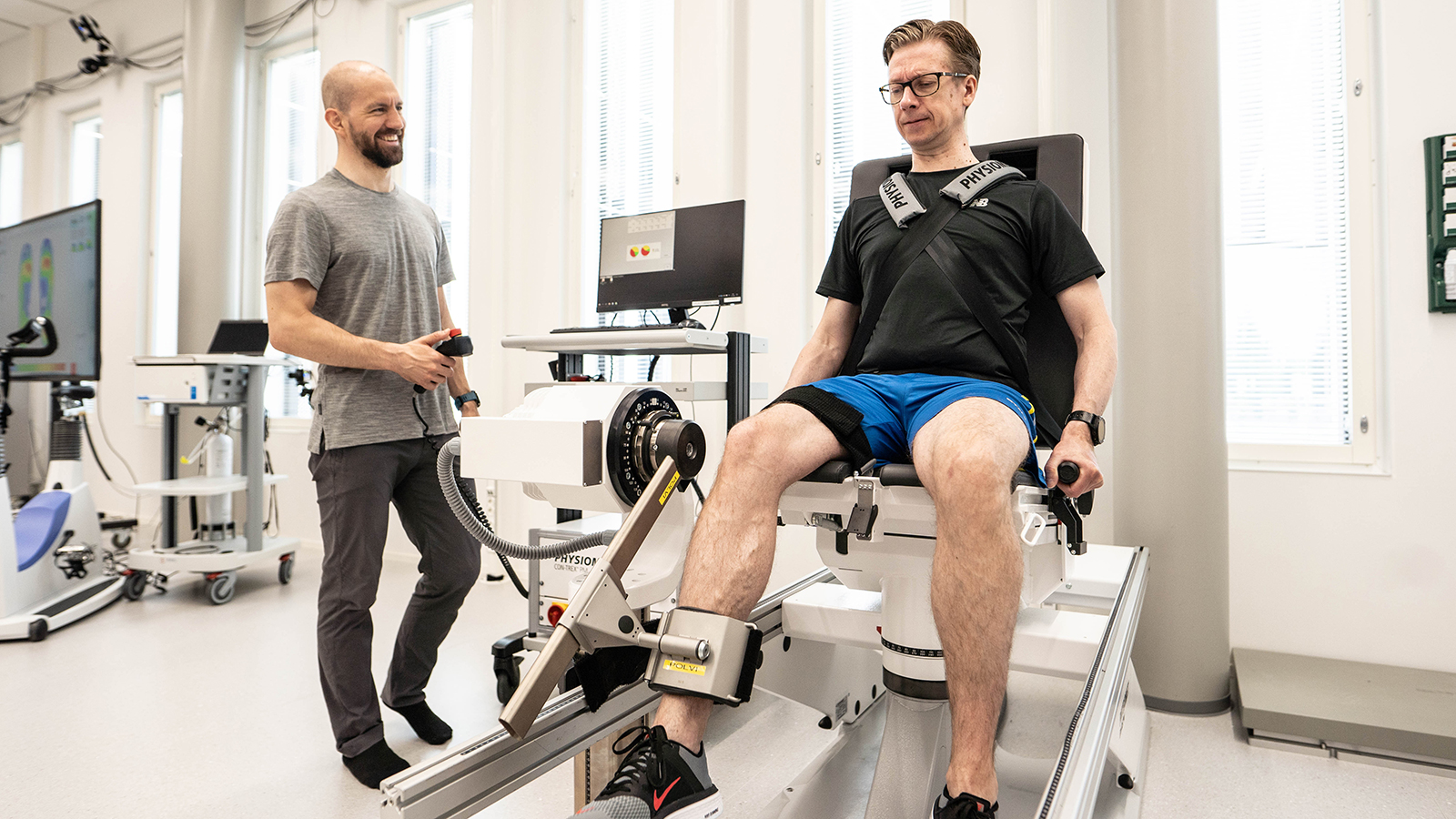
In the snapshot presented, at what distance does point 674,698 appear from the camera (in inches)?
39.9

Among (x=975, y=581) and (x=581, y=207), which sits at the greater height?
(x=581, y=207)

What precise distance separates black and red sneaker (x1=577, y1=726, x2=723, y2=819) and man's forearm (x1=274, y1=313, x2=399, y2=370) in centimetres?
102

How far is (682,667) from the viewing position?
39.7 inches

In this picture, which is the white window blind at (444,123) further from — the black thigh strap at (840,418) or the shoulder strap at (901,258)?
the black thigh strap at (840,418)

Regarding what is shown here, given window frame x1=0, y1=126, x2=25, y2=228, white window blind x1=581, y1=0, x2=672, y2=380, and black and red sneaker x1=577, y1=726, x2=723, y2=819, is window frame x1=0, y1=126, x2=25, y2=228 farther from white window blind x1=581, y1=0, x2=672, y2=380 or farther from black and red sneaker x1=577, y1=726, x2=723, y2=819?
black and red sneaker x1=577, y1=726, x2=723, y2=819

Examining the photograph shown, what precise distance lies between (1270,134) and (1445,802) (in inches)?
73.3

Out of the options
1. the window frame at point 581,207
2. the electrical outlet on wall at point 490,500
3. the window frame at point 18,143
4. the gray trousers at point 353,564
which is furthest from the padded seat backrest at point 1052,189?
the window frame at point 18,143

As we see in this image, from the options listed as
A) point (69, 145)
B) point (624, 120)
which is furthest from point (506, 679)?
point (69, 145)

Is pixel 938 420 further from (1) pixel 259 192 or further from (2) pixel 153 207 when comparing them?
(2) pixel 153 207

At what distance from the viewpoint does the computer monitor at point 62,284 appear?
3.18 metres

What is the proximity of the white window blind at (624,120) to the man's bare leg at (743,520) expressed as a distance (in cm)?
229

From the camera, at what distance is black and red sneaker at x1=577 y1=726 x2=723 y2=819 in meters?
0.88

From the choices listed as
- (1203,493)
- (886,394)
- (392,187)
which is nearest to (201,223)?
(392,187)

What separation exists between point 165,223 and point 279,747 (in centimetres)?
497
